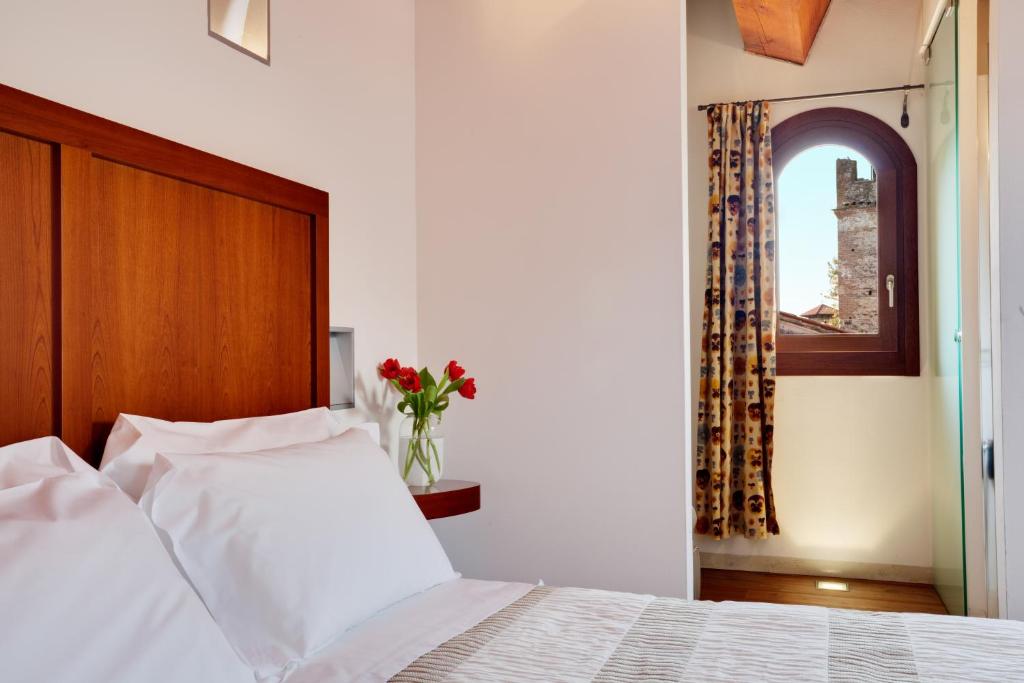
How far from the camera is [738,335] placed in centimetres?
385

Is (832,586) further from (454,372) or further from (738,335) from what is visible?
(454,372)

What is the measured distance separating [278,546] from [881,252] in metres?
3.20

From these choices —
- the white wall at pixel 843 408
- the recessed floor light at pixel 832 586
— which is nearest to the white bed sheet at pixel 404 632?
the recessed floor light at pixel 832 586

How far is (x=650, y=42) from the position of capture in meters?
2.80

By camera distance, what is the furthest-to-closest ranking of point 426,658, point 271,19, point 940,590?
point 940,590 < point 271,19 < point 426,658

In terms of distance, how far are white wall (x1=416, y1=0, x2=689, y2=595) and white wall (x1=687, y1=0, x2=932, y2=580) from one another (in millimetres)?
1266

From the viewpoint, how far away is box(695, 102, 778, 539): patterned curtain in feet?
12.4

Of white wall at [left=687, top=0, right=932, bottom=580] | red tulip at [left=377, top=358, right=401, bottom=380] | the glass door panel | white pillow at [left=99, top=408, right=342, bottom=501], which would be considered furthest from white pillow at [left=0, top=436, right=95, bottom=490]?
white wall at [left=687, top=0, right=932, bottom=580]

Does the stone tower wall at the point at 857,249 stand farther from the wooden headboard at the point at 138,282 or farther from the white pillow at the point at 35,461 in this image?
the white pillow at the point at 35,461

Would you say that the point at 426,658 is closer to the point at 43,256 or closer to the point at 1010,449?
the point at 43,256

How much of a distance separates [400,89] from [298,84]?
63 cm

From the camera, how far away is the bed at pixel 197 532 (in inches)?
43.9

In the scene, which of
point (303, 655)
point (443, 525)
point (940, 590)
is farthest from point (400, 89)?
point (940, 590)

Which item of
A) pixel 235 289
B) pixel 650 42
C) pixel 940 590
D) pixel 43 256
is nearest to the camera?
pixel 43 256
